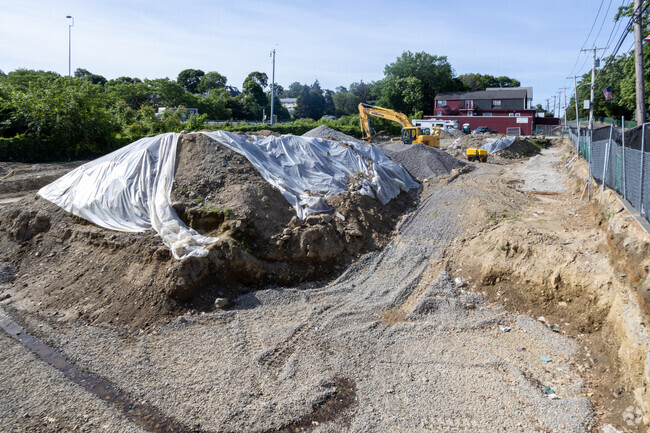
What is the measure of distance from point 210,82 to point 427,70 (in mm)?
32648

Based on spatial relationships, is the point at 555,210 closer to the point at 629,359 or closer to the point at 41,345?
the point at 629,359

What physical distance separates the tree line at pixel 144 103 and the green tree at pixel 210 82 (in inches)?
5.8

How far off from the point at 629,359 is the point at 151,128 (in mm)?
22246

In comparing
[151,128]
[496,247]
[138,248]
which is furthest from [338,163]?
[151,128]

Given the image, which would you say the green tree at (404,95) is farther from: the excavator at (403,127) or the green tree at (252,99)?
the excavator at (403,127)

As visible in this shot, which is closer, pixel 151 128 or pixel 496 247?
pixel 496 247

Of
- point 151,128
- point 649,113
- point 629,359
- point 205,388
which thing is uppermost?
point 649,113

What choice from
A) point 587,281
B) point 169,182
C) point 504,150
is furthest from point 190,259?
point 504,150

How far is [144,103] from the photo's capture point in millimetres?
41656

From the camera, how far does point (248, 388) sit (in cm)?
511

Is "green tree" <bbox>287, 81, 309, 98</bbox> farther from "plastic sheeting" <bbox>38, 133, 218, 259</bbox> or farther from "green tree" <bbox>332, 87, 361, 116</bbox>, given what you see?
"plastic sheeting" <bbox>38, 133, 218, 259</bbox>

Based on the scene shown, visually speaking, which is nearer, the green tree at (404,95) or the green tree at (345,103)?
the green tree at (404,95)

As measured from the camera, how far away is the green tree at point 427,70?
64.5 m

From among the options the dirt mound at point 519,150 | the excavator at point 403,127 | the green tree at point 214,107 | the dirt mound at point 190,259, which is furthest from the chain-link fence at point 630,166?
the green tree at point 214,107
